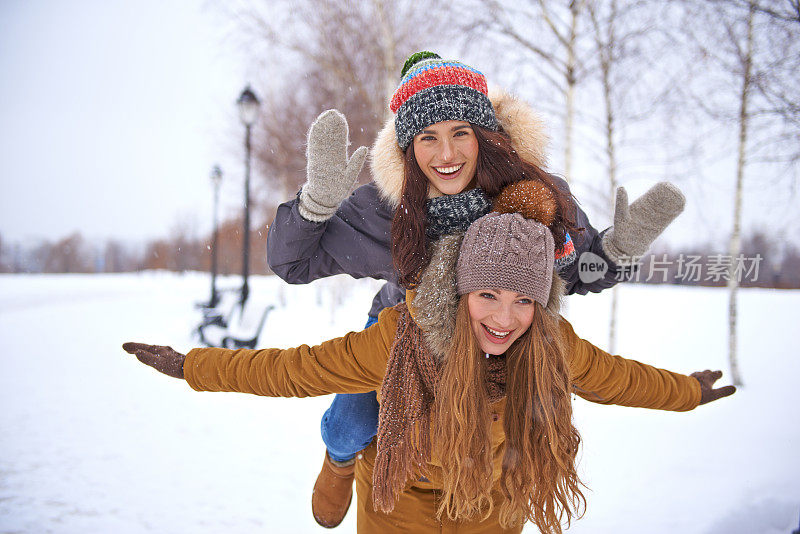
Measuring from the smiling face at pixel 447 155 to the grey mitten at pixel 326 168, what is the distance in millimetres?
276

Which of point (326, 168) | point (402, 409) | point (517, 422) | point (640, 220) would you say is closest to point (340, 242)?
point (326, 168)

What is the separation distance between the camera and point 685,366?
6.39m

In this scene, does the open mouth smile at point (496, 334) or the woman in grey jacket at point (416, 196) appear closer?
the open mouth smile at point (496, 334)

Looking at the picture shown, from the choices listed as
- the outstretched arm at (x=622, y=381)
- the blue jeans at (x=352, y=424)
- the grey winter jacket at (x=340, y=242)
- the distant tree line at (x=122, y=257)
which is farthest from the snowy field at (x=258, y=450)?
the distant tree line at (x=122, y=257)

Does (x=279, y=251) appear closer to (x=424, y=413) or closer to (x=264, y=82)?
(x=424, y=413)

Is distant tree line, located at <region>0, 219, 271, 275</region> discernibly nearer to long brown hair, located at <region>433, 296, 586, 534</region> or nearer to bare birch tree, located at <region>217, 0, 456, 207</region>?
bare birch tree, located at <region>217, 0, 456, 207</region>

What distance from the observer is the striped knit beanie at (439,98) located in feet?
5.75

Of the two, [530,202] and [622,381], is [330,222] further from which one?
[622,381]

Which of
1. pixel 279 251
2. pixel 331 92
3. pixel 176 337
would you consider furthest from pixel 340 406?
pixel 176 337

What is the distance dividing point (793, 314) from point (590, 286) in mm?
5882

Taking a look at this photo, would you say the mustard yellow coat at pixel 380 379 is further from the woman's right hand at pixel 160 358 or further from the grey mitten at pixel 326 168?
the grey mitten at pixel 326 168

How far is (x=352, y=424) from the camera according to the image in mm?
1960

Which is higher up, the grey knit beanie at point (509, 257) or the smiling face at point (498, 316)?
the grey knit beanie at point (509, 257)

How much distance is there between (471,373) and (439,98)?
3.46ft
